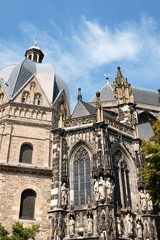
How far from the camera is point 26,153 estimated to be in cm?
2231

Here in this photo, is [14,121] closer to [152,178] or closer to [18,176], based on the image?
[18,176]

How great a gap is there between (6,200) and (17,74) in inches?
453

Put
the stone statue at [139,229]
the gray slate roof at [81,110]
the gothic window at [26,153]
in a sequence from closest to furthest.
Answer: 1. the stone statue at [139,229]
2. the gray slate roof at [81,110]
3. the gothic window at [26,153]

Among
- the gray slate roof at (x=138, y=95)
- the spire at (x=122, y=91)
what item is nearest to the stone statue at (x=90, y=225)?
the spire at (x=122, y=91)

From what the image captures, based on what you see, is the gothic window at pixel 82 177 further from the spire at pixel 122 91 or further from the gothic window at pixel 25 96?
the gothic window at pixel 25 96

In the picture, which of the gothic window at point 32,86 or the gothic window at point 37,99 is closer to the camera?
the gothic window at point 37,99

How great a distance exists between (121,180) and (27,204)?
23.4ft

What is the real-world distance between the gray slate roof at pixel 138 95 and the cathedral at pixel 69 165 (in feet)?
7.54

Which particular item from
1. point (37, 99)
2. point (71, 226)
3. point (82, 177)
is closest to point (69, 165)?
point (82, 177)

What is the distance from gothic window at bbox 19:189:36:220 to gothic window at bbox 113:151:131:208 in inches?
265

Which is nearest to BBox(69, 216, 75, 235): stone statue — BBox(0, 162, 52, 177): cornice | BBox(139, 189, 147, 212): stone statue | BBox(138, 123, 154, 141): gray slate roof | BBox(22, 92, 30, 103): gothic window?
BBox(139, 189, 147, 212): stone statue

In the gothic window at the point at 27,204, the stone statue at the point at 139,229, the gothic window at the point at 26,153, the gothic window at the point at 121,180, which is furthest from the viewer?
the gothic window at the point at 26,153

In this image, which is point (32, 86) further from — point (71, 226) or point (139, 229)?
point (139, 229)

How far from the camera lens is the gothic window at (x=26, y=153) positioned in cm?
2200
